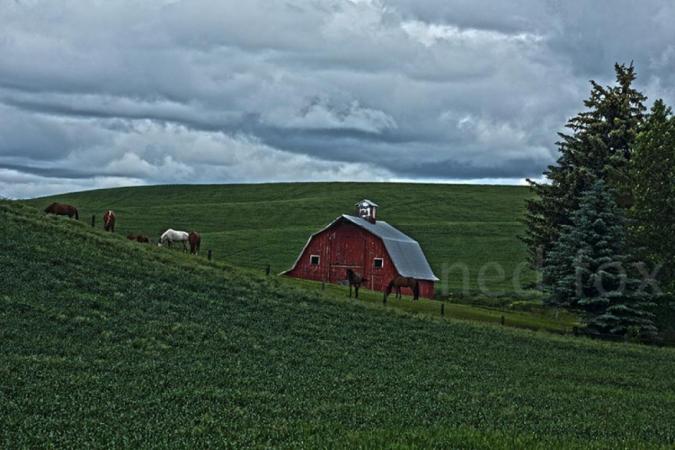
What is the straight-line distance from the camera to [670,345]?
5731 centimetres

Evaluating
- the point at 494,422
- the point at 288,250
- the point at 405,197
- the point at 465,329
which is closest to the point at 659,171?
the point at 465,329

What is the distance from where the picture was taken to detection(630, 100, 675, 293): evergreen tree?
195 ft

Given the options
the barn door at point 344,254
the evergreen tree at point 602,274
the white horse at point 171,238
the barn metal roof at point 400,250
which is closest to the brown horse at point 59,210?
the white horse at point 171,238

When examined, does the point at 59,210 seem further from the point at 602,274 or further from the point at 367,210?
the point at 602,274

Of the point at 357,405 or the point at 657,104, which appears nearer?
the point at 357,405

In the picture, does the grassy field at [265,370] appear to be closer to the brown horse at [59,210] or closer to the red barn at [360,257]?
the brown horse at [59,210]

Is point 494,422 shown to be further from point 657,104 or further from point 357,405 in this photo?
point 657,104

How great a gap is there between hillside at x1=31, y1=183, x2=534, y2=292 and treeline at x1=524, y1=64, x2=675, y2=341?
25518 millimetres

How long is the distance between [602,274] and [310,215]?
9167cm

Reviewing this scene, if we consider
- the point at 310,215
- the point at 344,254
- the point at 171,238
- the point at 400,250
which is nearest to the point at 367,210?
the point at 400,250

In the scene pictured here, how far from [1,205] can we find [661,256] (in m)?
47.5

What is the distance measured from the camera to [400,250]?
8169cm

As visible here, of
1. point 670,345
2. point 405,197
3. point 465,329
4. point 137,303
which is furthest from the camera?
point 405,197

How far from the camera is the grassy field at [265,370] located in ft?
51.9
